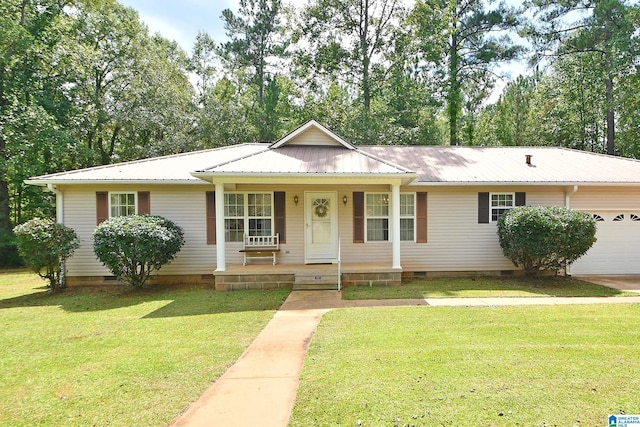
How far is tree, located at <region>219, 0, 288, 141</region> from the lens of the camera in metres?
23.1

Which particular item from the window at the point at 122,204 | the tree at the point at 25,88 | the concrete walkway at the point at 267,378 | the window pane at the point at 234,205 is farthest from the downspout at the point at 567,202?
the tree at the point at 25,88

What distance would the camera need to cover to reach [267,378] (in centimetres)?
378

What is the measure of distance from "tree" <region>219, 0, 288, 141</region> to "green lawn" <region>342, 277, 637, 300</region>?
17359 millimetres

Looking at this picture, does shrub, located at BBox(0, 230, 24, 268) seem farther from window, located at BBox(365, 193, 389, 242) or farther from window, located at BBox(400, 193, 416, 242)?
window, located at BBox(400, 193, 416, 242)

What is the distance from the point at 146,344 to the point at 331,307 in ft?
10.9

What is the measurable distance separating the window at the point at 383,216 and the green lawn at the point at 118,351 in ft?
11.3

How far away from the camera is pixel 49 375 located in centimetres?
392

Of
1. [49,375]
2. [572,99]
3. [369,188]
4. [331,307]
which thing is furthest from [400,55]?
[49,375]

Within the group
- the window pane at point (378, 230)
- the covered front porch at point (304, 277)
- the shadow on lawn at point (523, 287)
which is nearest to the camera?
the shadow on lawn at point (523, 287)

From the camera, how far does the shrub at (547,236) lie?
8258 mm

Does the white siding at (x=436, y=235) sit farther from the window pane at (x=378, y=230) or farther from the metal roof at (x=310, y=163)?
the metal roof at (x=310, y=163)

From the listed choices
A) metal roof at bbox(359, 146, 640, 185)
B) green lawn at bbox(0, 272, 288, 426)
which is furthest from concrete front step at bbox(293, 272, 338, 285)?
metal roof at bbox(359, 146, 640, 185)

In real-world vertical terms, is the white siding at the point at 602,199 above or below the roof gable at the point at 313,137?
below

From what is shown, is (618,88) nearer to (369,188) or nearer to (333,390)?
(369,188)
